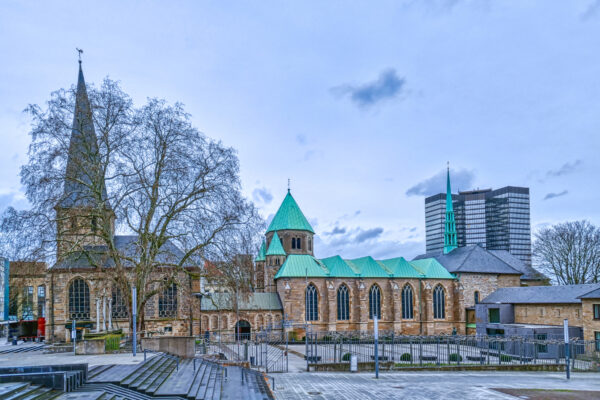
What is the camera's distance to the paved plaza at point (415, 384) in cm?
1750

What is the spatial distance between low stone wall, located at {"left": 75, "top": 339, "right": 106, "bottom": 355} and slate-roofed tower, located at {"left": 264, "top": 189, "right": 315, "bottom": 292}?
3441cm

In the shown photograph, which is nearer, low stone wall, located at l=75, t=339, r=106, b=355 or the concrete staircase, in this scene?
the concrete staircase

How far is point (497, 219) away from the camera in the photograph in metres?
160

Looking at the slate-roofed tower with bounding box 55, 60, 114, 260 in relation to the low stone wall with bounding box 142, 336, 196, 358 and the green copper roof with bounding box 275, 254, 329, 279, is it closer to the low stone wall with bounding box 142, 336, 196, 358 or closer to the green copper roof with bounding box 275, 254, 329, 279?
the low stone wall with bounding box 142, 336, 196, 358

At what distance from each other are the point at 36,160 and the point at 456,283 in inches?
1783

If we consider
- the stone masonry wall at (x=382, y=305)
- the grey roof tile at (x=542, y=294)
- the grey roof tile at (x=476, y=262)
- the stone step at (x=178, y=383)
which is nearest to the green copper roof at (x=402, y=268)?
the stone masonry wall at (x=382, y=305)

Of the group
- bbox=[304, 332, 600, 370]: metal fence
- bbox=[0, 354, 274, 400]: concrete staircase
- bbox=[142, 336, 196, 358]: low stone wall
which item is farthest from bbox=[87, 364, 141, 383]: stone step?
bbox=[304, 332, 600, 370]: metal fence

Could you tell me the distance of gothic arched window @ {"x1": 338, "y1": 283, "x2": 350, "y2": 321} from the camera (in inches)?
2028

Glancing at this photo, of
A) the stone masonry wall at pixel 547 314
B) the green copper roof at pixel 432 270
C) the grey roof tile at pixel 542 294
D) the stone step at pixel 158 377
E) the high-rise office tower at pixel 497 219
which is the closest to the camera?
the stone step at pixel 158 377

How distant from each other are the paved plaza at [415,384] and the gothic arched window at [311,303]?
25.8 m

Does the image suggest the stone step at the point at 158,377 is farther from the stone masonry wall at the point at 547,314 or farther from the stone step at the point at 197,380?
the stone masonry wall at the point at 547,314

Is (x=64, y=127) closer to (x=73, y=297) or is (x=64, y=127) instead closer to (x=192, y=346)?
(x=192, y=346)

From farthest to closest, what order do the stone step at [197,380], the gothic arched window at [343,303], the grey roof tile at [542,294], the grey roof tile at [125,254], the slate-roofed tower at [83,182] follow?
1. the gothic arched window at [343,303]
2. the grey roof tile at [542,294]
3. the grey roof tile at [125,254]
4. the slate-roofed tower at [83,182]
5. the stone step at [197,380]

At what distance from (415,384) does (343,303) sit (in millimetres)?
31856
